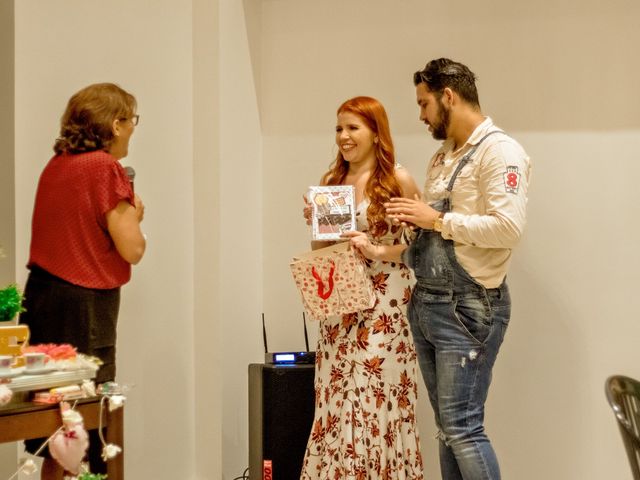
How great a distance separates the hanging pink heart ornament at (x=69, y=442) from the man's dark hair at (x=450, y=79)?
1468 mm

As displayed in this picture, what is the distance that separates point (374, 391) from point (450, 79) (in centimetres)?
111

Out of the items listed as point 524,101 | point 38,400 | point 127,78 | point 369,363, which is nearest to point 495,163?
point 369,363

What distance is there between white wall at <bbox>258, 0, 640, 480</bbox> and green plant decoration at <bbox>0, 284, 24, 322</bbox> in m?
1.95

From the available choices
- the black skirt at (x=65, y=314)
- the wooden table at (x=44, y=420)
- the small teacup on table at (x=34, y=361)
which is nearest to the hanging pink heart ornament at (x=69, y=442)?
the wooden table at (x=44, y=420)

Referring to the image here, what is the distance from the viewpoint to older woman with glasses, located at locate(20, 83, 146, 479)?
239 centimetres

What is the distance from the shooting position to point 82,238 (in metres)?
2.40

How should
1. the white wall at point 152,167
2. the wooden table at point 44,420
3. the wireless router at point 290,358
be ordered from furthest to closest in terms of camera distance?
the wireless router at point 290,358 → the white wall at point 152,167 → the wooden table at point 44,420

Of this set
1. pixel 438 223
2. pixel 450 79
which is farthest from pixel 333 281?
pixel 450 79

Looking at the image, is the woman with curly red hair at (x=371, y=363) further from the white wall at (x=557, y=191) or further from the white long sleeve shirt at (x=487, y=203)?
the white wall at (x=557, y=191)

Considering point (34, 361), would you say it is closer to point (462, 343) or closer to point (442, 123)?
point (462, 343)

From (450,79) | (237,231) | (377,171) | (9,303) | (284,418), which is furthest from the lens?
(237,231)

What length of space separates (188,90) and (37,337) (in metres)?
1.38

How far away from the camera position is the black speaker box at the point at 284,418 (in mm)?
3076

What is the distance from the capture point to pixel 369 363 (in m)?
2.81
